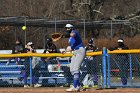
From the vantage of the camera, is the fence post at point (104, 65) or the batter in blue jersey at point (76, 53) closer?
the batter in blue jersey at point (76, 53)

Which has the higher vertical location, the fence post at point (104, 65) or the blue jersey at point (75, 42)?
the blue jersey at point (75, 42)

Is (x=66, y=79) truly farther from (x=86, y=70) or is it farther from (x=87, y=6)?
(x=87, y=6)

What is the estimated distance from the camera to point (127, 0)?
1777 inches

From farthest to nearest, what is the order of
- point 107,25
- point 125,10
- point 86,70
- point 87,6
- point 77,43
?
point 125,10 → point 87,6 → point 107,25 → point 86,70 → point 77,43

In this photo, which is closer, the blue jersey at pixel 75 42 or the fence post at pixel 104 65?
the blue jersey at pixel 75 42

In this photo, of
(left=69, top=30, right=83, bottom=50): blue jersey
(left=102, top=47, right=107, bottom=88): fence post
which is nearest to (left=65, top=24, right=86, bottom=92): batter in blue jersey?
(left=69, top=30, right=83, bottom=50): blue jersey

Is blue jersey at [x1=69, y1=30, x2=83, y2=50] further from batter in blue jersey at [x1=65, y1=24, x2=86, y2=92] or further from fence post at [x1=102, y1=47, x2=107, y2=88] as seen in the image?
fence post at [x1=102, y1=47, x2=107, y2=88]

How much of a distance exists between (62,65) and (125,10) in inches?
1058

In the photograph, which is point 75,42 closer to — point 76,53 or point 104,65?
point 76,53

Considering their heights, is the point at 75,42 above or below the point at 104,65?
above

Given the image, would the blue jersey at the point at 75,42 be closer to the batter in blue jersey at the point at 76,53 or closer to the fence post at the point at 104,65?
the batter in blue jersey at the point at 76,53

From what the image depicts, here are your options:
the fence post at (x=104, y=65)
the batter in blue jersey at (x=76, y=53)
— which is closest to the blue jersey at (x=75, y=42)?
the batter in blue jersey at (x=76, y=53)

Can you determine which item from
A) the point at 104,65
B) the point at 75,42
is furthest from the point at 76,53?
the point at 104,65

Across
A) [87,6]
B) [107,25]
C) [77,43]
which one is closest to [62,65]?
[77,43]
